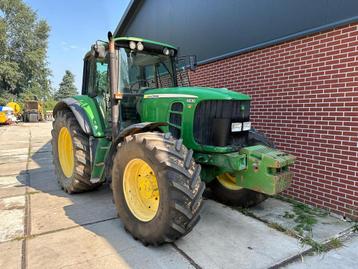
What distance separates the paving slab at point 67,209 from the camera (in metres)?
3.43

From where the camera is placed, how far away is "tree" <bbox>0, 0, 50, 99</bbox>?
28086 mm

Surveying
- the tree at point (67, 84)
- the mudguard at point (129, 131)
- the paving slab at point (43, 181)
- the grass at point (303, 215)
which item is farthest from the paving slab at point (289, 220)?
the tree at point (67, 84)

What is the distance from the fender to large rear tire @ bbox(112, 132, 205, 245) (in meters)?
1.07

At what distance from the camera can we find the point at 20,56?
29.8 meters

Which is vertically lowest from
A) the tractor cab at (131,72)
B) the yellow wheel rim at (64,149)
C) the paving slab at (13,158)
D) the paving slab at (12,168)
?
the paving slab at (12,168)

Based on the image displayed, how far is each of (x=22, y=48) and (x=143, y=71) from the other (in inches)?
1236

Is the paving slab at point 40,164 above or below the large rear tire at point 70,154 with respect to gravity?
below

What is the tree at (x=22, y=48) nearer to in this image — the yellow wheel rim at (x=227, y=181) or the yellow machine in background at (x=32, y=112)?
the yellow machine in background at (x=32, y=112)

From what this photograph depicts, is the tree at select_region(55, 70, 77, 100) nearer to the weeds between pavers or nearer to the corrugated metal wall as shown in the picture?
the corrugated metal wall

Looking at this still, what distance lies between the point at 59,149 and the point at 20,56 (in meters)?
29.9

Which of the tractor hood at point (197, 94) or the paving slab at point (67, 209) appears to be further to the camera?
the paving slab at point (67, 209)

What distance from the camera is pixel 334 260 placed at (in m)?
2.69

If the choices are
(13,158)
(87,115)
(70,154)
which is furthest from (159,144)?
(13,158)

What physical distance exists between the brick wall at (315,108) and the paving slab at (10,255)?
144 inches
